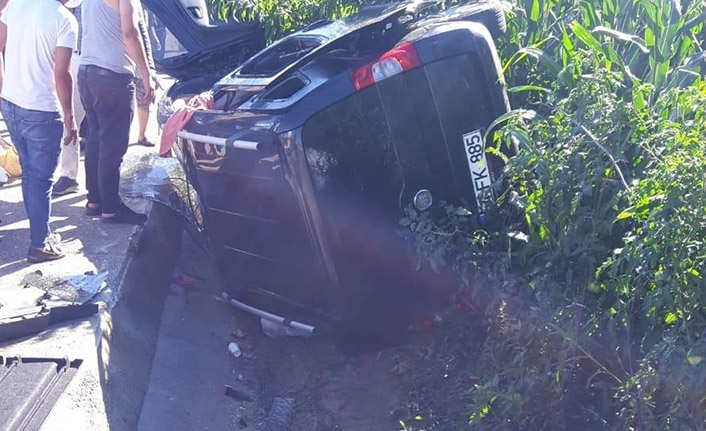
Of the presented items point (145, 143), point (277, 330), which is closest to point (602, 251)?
point (277, 330)

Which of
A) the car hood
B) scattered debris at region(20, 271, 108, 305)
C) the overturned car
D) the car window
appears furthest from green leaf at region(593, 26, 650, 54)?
the car window

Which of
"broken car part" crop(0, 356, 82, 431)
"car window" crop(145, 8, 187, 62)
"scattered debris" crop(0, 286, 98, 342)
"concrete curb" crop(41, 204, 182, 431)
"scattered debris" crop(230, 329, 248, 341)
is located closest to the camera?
"broken car part" crop(0, 356, 82, 431)

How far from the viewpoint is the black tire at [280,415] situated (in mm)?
4926

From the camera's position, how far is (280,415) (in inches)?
197

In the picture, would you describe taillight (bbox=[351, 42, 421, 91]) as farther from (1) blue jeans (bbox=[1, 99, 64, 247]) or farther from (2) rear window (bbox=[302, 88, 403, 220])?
(1) blue jeans (bbox=[1, 99, 64, 247])

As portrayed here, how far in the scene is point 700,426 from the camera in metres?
3.13

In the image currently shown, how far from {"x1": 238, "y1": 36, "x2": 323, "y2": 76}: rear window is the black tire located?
74.4 inches

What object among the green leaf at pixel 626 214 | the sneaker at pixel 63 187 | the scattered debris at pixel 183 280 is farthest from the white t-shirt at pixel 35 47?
the green leaf at pixel 626 214

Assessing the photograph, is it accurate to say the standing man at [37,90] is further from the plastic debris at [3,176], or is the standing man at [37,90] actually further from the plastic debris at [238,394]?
the plastic debris at [3,176]

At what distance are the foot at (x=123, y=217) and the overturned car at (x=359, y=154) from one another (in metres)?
1.49

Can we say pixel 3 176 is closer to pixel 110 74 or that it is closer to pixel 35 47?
pixel 110 74

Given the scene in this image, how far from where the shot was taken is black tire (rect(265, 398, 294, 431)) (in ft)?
16.2

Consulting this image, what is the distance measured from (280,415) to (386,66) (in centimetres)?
198

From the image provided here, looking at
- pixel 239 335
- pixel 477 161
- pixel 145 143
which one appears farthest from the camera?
pixel 145 143
